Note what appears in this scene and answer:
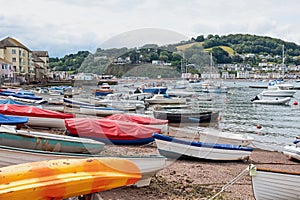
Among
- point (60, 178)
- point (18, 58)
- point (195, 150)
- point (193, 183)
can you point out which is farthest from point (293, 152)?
point (18, 58)

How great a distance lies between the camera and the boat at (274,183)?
7242 millimetres

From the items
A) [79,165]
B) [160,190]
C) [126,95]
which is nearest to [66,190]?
[79,165]

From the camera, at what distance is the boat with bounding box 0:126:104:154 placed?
9328mm

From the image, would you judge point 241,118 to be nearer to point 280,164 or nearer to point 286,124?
point 286,124

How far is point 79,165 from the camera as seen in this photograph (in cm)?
629

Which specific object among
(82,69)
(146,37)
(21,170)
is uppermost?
(146,37)

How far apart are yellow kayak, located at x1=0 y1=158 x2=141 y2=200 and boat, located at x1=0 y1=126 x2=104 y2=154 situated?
336cm

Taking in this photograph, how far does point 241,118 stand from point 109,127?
18.2 metres

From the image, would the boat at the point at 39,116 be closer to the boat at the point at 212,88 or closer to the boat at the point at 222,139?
the boat at the point at 222,139

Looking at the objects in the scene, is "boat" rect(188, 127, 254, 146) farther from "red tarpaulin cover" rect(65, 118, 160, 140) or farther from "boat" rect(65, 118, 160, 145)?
"red tarpaulin cover" rect(65, 118, 160, 140)

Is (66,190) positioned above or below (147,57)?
below

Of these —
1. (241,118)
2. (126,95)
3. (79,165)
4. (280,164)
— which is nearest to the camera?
(79,165)

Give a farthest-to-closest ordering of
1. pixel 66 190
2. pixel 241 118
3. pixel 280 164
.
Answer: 1. pixel 241 118
2. pixel 280 164
3. pixel 66 190

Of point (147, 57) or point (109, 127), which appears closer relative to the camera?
point (147, 57)
